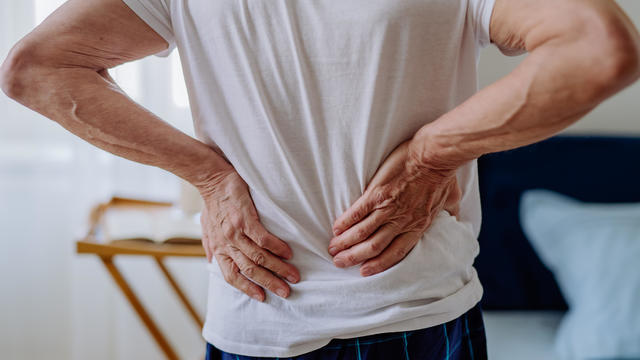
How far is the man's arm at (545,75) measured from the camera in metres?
A: 0.48

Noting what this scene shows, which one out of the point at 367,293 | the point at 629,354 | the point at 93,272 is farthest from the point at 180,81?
the point at 629,354

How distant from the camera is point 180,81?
1852 millimetres

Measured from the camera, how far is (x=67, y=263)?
76.9 inches

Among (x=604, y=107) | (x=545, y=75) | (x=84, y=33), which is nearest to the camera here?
(x=545, y=75)

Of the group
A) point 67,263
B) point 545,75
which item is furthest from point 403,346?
point 67,263

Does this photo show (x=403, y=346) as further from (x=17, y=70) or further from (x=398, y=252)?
(x=17, y=70)

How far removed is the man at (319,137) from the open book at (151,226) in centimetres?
73

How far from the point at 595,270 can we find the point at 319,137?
1.03 m

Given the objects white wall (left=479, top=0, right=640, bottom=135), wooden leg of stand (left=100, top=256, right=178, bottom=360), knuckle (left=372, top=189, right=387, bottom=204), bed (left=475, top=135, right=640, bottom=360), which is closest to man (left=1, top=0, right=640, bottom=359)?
knuckle (left=372, top=189, right=387, bottom=204)

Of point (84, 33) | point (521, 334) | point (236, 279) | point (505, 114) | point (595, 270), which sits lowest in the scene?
point (521, 334)

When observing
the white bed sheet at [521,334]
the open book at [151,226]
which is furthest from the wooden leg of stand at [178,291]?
the white bed sheet at [521,334]

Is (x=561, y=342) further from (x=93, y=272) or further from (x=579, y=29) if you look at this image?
(x=93, y=272)

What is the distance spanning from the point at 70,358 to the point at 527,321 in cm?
160

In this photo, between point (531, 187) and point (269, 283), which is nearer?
point (269, 283)
